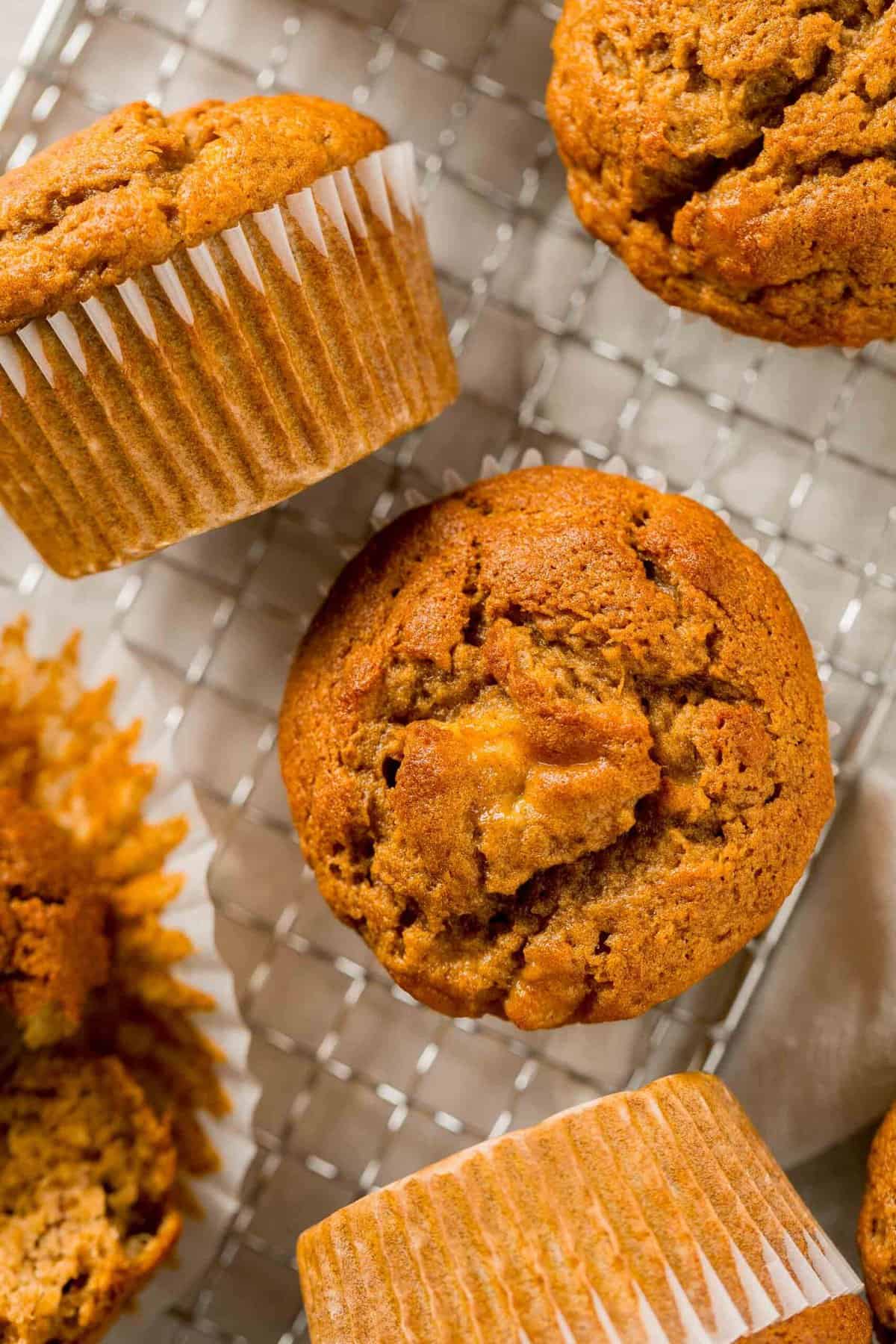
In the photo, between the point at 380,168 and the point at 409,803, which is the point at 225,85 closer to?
the point at 380,168

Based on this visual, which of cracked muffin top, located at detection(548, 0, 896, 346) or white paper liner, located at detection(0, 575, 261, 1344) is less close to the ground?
cracked muffin top, located at detection(548, 0, 896, 346)

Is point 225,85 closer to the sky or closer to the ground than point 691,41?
closer to the ground

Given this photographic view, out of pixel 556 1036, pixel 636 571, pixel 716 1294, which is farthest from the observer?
pixel 556 1036

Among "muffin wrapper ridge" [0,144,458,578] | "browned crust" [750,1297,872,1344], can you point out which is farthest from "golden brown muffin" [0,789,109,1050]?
"browned crust" [750,1297,872,1344]

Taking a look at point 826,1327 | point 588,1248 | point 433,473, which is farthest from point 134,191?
point 826,1327

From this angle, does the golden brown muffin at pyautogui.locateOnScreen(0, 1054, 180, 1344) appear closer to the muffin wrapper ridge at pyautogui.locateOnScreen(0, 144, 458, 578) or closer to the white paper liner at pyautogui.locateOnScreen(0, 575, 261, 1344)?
the white paper liner at pyautogui.locateOnScreen(0, 575, 261, 1344)

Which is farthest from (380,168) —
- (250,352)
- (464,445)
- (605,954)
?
(605,954)

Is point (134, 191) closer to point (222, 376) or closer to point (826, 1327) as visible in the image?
point (222, 376)
